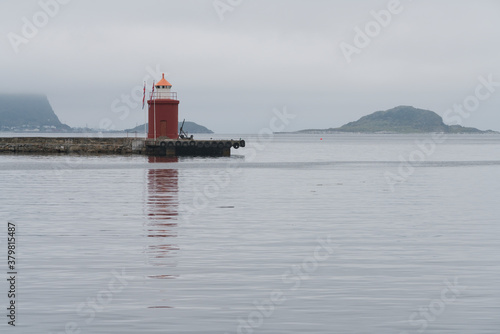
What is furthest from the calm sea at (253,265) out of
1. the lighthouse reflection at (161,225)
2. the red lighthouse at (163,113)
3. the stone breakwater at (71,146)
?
the stone breakwater at (71,146)

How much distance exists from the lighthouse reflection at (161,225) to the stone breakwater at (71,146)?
48.3m

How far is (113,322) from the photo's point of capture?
432 inches

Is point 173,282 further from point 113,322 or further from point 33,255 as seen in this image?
point 33,255

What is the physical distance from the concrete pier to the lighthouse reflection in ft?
130

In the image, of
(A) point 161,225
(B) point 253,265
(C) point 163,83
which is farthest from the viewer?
(C) point 163,83

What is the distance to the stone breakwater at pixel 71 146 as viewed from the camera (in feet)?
296

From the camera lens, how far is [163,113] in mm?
80438

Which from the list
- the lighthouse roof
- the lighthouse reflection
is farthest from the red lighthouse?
the lighthouse reflection

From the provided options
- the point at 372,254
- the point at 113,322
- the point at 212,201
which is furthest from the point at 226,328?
the point at 212,201

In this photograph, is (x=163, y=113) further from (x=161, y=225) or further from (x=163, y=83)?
(x=161, y=225)

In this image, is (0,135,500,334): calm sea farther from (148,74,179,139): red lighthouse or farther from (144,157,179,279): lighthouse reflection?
(148,74,179,139): red lighthouse

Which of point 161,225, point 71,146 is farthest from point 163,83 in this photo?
point 161,225

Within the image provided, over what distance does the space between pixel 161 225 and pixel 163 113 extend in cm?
5860

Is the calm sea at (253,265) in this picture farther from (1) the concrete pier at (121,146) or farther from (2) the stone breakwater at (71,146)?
(2) the stone breakwater at (71,146)
